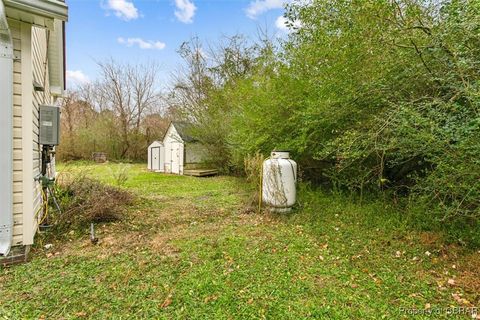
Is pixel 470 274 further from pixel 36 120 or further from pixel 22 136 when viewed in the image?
pixel 36 120

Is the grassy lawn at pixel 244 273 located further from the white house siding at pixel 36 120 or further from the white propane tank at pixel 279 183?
the white house siding at pixel 36 120

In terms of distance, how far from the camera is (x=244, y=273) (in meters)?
2.74

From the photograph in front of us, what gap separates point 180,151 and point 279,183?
9.02 m

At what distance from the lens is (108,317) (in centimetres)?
203

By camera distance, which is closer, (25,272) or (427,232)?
(25,272)

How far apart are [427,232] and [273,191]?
234cm

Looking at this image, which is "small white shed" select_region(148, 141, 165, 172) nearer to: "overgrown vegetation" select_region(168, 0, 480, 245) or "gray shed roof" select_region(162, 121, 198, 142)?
"gray shed roof" select_region(162, 121, 198, 142)

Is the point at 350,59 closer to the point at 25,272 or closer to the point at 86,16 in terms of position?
the point at 25,272

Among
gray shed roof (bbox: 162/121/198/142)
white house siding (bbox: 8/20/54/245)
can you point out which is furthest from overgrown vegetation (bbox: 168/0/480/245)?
gray shed roof (bbox: 162/121/198/142)

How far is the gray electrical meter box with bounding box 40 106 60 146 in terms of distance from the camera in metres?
3.49

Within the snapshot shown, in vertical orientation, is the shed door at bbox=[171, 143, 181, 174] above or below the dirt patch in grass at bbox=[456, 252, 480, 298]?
above

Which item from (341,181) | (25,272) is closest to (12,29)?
(25,272)

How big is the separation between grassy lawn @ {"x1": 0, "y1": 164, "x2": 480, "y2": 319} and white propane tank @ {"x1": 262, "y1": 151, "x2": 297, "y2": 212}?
47 centimetres

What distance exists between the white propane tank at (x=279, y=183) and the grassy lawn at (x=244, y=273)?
0.47 meters
